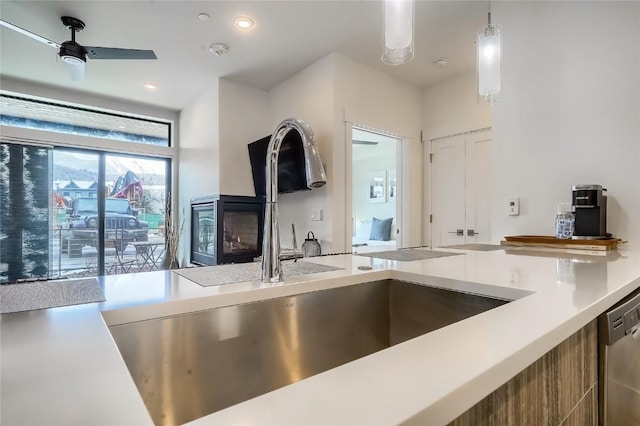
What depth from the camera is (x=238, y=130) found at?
373 cm

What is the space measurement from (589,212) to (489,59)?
38.1 inches

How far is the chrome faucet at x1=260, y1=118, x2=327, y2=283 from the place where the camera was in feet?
3.11

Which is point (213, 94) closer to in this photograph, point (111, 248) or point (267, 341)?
point (111, 248)

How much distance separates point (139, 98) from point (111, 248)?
6.66 feet

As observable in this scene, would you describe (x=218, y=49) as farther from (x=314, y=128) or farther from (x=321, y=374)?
(x=321, y=374)

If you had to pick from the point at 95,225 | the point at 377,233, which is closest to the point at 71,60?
the point at 95,225

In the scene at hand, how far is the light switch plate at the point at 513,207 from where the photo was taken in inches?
84.7

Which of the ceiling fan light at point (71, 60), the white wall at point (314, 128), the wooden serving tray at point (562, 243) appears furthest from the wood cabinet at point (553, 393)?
the ceiling fan light at point (71, 60)

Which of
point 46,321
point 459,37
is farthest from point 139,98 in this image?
point 46,321

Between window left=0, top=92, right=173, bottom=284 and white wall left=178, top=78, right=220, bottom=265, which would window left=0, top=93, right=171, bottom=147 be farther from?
white wall left=178, top=78, right=220, bottom=265

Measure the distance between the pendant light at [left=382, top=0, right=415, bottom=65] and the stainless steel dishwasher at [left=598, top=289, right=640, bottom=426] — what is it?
48.4 inches

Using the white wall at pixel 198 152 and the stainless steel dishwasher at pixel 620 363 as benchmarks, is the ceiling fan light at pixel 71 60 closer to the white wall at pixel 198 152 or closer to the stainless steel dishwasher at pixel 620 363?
the white wall at pixel 198 152

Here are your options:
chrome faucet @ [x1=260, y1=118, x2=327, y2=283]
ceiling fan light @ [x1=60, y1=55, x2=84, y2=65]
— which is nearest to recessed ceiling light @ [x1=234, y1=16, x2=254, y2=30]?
ceiling fan light @ [x1=60, y1=55, x2=84, y2=65]

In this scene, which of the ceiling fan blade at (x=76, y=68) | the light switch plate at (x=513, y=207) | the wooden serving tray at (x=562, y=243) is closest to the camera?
the wooden serving tray at (x=562, y=243)
